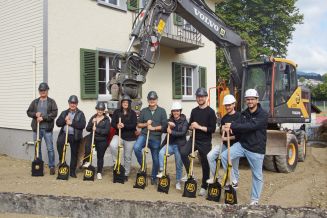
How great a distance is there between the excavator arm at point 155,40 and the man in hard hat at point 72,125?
0.86 metres

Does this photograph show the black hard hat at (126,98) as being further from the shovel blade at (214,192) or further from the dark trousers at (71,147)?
the shovel blade at (214,192)

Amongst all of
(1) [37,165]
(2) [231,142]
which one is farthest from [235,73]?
(1) [37,165]

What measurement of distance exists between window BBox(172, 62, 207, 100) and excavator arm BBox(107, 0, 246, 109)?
12.6 feet

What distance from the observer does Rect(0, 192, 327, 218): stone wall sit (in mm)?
3971

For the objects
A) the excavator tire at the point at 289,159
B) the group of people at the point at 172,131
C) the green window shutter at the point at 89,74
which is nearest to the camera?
the group of people at the point at 172,131

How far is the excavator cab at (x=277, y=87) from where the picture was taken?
10.1 m

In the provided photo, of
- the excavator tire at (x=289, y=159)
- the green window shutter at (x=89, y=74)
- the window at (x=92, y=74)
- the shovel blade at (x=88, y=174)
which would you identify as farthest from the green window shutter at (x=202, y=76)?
the shovel blade at (x=88, y=174)

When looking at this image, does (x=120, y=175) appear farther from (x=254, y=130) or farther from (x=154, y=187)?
(x=254, y=130)

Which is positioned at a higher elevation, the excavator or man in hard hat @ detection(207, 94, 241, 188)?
the excavator

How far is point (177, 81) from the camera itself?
14.5 metres

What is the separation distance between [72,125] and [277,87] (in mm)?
5321

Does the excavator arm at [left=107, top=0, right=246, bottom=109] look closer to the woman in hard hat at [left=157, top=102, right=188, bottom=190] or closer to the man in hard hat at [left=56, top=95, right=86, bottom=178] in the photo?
the man in hard hat at [left=56, top=95, right=86, bottom=178]

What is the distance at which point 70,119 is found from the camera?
8.32m

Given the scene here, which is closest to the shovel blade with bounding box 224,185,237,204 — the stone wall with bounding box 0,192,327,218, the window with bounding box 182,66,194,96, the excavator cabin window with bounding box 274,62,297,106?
the stone wall with bounding box 0,192,327,218
